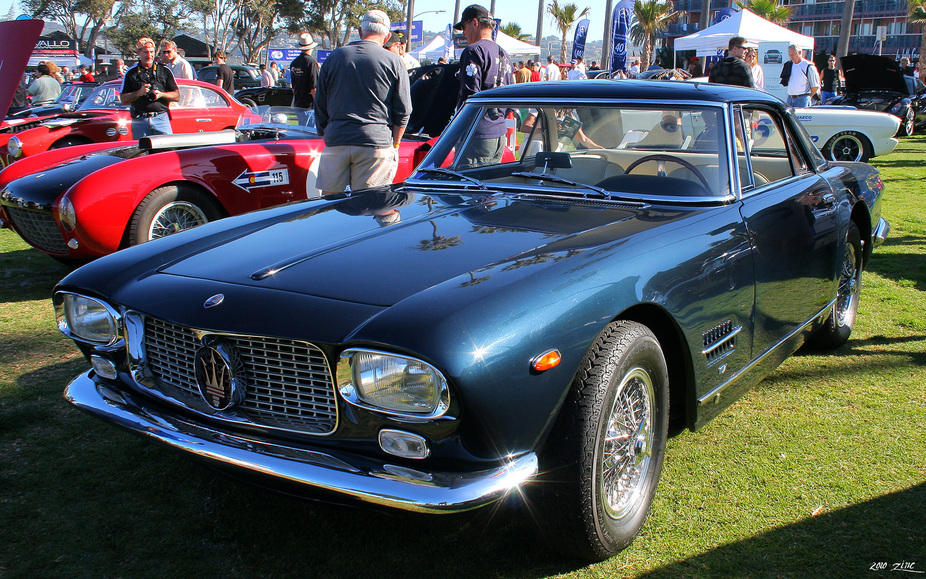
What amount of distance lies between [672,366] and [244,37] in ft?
160

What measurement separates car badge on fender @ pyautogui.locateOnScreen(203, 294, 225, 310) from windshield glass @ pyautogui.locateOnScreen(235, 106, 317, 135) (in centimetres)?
443

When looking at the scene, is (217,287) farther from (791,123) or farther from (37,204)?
(37,204)

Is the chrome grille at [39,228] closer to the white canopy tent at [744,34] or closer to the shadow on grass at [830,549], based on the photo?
the shadow on grass at [830,549]

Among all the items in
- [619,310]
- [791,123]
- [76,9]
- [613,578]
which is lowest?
[613,578]

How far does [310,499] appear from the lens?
1988mm

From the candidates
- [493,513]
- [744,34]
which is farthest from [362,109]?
[744,34]

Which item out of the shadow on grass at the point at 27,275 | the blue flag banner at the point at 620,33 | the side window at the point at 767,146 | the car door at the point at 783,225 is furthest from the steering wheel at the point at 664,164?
the blue flag banner at the point at 620,33

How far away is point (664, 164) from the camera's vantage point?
3.23m

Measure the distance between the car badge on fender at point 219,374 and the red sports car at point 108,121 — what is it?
25.6ft

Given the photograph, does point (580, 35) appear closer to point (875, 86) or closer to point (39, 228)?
point (875, 86)

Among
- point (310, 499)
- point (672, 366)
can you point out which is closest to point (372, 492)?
point (310, 499)

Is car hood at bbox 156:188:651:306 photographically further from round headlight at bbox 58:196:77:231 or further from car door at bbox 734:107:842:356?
round headlight at bbox 58:196:77:231

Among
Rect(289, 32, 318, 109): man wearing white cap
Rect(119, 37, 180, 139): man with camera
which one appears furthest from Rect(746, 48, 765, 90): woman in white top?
Rect(119, 37, 180, 139): man with camera

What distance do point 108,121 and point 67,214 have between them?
211 inches
